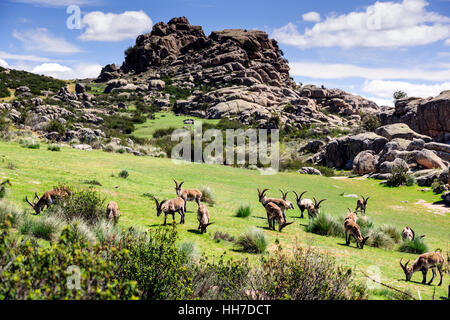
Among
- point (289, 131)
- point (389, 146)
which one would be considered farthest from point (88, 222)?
point (289, 131)

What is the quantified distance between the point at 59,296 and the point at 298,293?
383 cm

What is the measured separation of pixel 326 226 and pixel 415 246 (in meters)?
3.46

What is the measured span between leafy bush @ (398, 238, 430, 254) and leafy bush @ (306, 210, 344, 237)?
2.44 meters

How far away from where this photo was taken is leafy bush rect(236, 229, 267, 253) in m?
9.30

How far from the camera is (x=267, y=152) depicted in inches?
2302

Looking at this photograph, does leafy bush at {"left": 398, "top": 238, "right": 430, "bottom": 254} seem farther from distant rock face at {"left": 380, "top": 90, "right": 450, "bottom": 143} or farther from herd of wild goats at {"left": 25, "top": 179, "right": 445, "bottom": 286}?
distant rock face at {"left": 380, "top": 90, "right": 450, "bottom": 143}

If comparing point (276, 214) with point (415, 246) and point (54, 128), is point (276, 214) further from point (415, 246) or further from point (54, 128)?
point (54, 128)

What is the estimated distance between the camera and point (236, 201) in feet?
60.6

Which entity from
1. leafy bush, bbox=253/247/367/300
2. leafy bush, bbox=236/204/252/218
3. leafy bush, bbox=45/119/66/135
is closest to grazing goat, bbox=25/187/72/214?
leafy bush, bbox=253/247/367/300

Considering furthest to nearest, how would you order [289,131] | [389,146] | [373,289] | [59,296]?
[289,131], [389,146], [373,289], [59,296]

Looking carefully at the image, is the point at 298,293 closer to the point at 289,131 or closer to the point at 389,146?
the point at 389,146

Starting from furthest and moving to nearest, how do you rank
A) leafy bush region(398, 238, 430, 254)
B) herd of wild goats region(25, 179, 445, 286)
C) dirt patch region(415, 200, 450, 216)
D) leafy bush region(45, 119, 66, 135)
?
leafy bush region(45, 119, 66, 135) → dirt patch region(415, 200, 450, 216) → leafy bush region(398, 238, 430, 254) → herd of wild goats region(25, 179, 445, 286)

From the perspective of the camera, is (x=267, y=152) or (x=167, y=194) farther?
(x=267, y=152)
